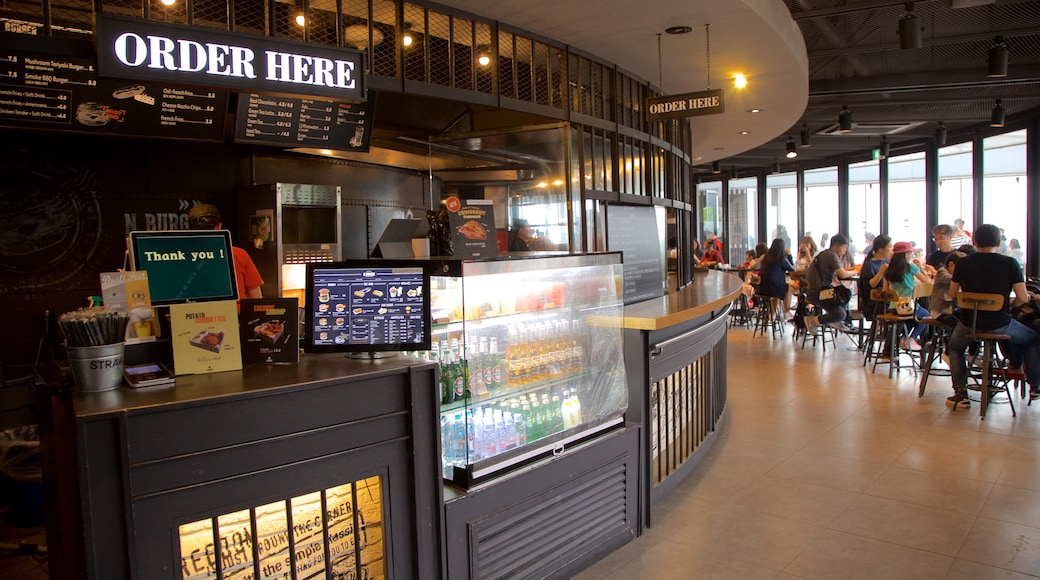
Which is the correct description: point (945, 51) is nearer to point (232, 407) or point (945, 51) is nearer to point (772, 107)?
point (772, 107)

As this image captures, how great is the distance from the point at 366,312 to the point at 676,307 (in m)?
2.57

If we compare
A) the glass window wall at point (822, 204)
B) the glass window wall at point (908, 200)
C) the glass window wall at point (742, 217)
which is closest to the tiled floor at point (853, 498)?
the glass window wall at point (908, 200)

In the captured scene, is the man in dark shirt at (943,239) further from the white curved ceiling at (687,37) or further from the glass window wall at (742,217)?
the glass window wall at (742,217)

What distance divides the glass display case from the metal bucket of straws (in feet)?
3.92

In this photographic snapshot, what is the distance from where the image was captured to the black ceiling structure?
6551 mm

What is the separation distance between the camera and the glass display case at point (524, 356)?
9.80 feet

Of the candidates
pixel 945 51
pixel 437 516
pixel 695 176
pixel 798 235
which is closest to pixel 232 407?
pixel 437 516

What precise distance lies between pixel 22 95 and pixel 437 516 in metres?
3.92

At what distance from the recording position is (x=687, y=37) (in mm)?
5285

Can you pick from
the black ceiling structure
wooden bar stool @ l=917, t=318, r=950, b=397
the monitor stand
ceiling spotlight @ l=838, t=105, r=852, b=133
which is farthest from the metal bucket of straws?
→ ceiling spotlight @ l=838, t=105, r=852, b=133

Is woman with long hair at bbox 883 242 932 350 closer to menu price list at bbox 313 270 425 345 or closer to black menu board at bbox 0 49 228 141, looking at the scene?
menu price list at bbox 313 270 425 345

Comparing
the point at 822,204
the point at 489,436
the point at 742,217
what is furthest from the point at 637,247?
the point at 742,217

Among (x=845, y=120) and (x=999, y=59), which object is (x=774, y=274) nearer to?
(x=845, y=120)

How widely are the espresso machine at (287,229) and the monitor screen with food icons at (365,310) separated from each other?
286 centimetres
